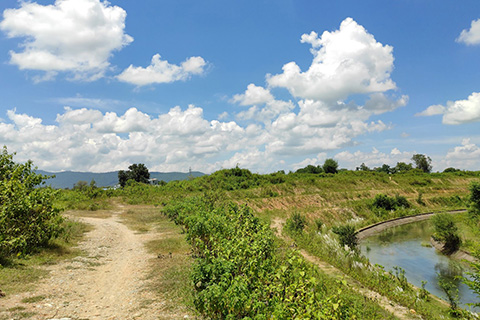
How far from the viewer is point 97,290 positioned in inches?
354

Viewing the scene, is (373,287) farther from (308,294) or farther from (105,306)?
(105,306)

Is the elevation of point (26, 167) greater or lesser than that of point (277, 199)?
greater

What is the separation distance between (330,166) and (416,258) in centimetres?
5455

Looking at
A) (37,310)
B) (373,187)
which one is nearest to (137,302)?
(37,310)

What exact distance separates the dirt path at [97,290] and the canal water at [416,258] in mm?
11099

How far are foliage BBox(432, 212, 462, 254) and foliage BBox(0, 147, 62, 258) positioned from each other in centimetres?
2366

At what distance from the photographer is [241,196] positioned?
35.2 m

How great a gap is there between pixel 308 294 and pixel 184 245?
10.5 metres

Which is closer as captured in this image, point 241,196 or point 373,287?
point 373,287

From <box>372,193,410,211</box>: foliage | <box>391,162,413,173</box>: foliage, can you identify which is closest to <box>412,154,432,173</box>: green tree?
<box>391,162,413,173</box>: foliage

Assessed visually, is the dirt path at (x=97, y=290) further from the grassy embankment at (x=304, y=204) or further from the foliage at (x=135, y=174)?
the foliage at (x=135, y=174)

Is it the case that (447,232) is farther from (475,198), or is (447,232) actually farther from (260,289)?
(260,289)

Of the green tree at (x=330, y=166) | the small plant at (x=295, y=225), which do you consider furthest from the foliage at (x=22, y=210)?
the green tree at (x=330, y=166)

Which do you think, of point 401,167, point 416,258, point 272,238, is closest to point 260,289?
point 272,238
